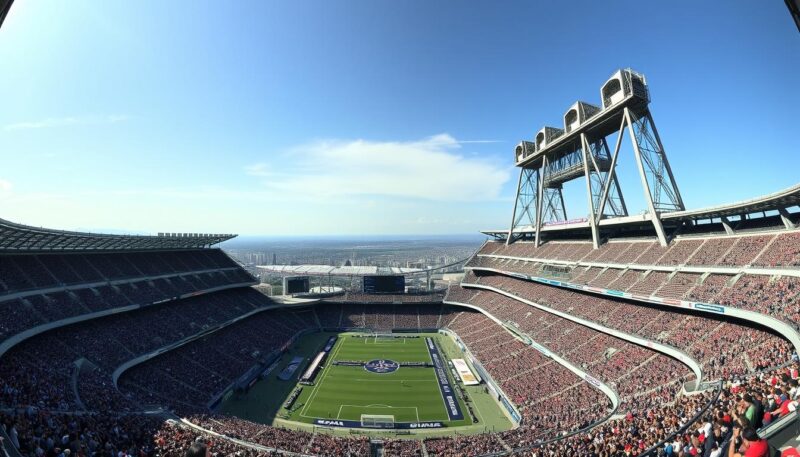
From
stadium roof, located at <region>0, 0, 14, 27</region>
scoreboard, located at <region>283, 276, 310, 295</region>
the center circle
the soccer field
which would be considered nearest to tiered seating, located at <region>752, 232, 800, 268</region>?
the soccer field

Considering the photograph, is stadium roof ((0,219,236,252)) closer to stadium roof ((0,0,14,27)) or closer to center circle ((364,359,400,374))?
stadium roof ((0,0,14,27))

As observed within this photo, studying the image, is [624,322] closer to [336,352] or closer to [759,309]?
[759,309]

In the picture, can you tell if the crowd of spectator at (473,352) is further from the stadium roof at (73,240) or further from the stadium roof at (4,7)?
the stadium roof at (4,7)

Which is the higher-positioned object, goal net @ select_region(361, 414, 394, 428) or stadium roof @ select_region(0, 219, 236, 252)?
stadium roof @ select_region(0, 219, 236, 252)

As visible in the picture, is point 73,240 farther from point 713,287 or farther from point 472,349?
point 713,287

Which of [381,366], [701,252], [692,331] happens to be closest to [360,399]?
[381,366]

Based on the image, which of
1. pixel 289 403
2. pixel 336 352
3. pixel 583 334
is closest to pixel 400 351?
pixel 336 352

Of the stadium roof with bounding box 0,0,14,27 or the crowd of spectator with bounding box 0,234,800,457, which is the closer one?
the stadium roof with bounding box 0,0,14,27

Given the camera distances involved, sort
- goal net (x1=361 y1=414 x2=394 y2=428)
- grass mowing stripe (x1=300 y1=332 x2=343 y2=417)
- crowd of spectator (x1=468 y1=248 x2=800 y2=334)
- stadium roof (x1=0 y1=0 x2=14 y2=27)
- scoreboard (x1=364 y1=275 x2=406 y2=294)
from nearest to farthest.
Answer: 1. stadium roof (x1=0 y1=0 x2=14 y2=27)
2. crowd of spectator (x1=468 y1=248 x2=800 y2=334)
3. goal net (x1=361 y1=414 x2=394 y2=428)
4. grass mowing stripe (x1=300 y1=332 x2=343 y2=417)
5. scoreboard (x1=364 y1=275 x2=406 y2=294)
